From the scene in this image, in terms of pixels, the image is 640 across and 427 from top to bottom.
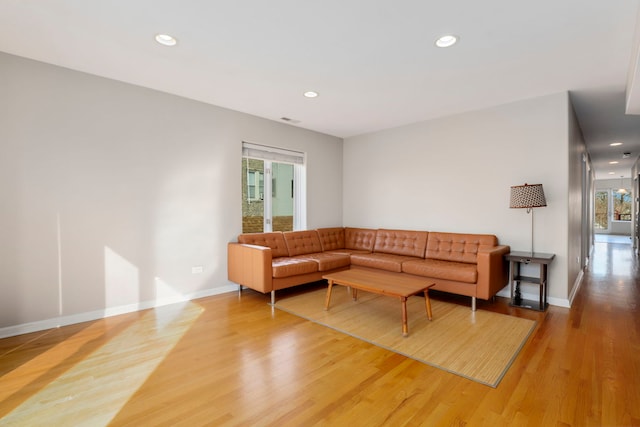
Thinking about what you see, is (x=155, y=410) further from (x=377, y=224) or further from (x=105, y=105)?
(x=377, y=224)

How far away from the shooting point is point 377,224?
5.68 m

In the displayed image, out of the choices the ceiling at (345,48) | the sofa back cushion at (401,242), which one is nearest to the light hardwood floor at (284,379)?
the sofa back cushion at (401,242)

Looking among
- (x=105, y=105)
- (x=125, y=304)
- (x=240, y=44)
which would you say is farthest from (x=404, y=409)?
(x=105, y=105)

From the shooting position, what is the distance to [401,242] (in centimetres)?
498

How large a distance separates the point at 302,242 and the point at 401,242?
63.1 inches

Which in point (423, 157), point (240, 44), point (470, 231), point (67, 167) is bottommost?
point (470, 231)

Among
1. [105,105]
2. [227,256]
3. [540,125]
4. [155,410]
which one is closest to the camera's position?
[155,410]

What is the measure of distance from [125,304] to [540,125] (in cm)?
547

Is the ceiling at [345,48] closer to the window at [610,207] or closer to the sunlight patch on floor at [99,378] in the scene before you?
the sunlight patch on floor at [99,378]

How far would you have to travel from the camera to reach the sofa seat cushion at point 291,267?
154 inches

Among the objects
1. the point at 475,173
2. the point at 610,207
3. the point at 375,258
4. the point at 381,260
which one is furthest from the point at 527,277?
the point at 610,207

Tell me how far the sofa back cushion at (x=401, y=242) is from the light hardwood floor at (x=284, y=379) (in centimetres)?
182

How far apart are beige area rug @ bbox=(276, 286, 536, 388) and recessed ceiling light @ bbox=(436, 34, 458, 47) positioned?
259 cm

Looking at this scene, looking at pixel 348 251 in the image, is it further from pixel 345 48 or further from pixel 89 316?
pixel 89 316
